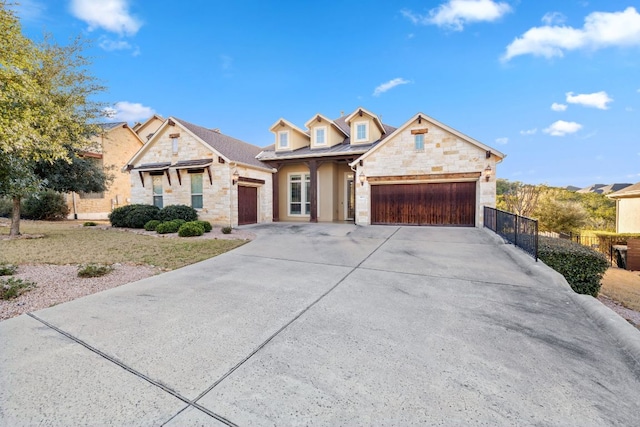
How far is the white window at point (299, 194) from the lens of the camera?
17.0 m

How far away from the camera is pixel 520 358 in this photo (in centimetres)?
268

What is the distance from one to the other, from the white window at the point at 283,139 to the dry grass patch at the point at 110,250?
9.09 meters

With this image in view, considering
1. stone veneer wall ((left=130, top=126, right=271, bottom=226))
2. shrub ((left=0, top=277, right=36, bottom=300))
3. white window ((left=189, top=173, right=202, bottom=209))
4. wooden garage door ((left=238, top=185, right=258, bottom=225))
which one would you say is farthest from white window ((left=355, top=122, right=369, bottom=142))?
shrub ((left=0, top=277, right=36, bottom=300))

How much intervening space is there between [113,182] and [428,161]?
2217cm

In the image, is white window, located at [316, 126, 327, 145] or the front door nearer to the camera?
white window, located at [316, 126, 327, 145]

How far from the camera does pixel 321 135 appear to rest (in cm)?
1645

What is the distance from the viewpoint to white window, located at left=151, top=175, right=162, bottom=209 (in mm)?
15977

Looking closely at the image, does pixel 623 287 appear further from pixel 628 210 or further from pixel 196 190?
pixel 196 190

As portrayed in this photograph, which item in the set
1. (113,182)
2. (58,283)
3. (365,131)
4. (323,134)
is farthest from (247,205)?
(113,182)

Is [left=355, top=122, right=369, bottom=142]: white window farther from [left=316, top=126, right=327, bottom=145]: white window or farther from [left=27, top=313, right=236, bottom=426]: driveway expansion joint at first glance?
[left=27, top=313, right=236, bottom=426]: driveway expansion joint

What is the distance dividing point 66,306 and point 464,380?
17.2ft

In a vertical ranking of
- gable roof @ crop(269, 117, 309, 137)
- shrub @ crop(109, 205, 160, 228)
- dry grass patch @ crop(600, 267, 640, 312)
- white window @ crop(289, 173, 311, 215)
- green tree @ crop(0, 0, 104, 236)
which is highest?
gable roof @ crop(269, 117, 309, 137)

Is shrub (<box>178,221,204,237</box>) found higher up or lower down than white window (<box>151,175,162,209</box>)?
lower down

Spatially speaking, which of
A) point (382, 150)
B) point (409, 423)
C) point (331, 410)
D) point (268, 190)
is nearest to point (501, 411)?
point (409, 423)
